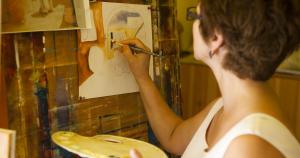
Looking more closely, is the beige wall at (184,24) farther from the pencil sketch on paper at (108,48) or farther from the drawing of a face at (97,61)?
the drawing of a face at (97,61)

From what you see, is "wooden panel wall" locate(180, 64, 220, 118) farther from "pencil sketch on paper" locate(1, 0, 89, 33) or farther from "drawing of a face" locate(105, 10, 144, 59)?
"pencil sketch on paper" locate(1, 0, 89, 33)

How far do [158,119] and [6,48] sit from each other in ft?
1.88

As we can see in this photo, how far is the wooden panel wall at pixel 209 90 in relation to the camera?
205cm

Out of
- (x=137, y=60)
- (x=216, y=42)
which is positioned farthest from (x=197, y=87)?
(x=216, y=42)

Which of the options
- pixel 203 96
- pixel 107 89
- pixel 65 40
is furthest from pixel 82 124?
pixel 203 96

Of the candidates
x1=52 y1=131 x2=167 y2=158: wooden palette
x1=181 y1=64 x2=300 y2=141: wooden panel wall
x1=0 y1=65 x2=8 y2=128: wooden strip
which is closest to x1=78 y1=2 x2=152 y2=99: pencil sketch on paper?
x1=52 y1=131 x2=167 y2=158: wooden palette

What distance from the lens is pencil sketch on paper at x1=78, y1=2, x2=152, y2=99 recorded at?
3.51 ft

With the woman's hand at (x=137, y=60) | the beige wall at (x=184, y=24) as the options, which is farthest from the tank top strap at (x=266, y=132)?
the beige wall at (x=184, y=24)

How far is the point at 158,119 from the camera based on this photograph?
4.15 ft

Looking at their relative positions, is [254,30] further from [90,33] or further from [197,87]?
[197,87]

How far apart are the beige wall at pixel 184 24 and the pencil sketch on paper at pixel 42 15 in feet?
5.03

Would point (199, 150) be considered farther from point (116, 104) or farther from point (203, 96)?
point (203, 96)

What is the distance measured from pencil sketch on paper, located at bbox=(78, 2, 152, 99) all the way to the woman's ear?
0.34 m

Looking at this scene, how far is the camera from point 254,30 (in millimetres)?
842
